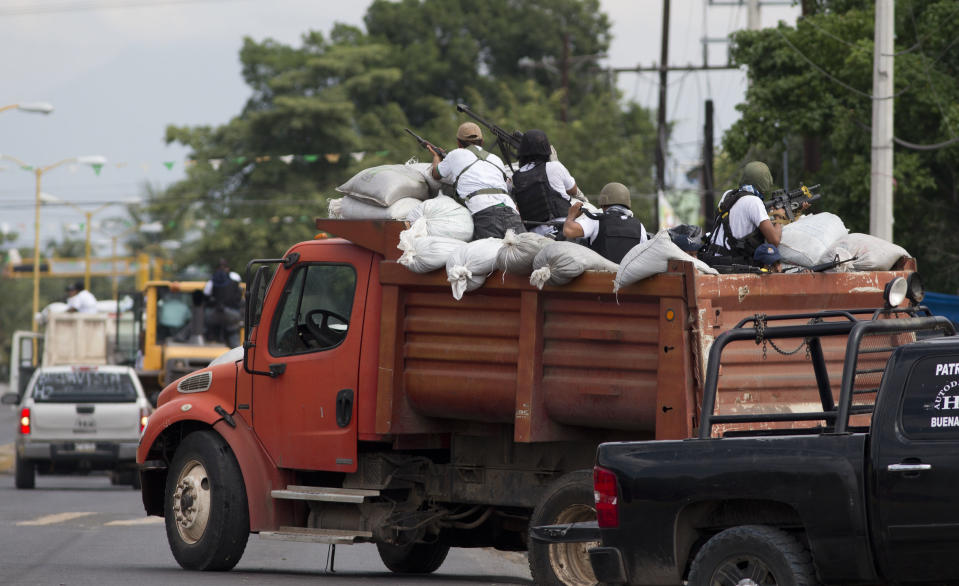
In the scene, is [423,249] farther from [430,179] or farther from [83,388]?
[83,388]

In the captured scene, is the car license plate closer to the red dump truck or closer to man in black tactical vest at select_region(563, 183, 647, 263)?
the red dump truck

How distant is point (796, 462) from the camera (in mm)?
7254

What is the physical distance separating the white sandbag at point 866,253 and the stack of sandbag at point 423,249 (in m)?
2.46

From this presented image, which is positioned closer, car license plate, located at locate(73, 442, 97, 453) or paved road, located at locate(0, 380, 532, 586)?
paved road, located at locate(0, 380, 532, 586)

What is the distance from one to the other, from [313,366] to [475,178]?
5.85 feet

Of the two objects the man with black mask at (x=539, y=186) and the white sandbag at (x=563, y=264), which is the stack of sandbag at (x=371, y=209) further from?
the white sandbag at (x=563, y=264)

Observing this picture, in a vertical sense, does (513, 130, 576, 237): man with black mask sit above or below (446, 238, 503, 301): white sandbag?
above

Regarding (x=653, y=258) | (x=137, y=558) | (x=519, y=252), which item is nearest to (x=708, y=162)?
(x=137, y=558)

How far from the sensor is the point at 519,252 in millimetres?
9898

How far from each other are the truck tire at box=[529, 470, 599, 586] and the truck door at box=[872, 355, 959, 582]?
9.98 ft

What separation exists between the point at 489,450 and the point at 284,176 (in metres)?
47.7

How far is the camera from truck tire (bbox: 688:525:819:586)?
7.21 meters

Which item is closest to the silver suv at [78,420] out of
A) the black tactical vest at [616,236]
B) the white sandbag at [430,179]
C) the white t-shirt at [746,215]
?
the white sandbag at [430,179]

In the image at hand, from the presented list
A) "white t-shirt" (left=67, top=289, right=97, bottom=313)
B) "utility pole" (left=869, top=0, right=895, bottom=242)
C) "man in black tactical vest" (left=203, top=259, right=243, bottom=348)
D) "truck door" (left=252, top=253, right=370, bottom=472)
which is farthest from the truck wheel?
"white t-shirt" (left=67, top=289, right=97, bottom=313)
